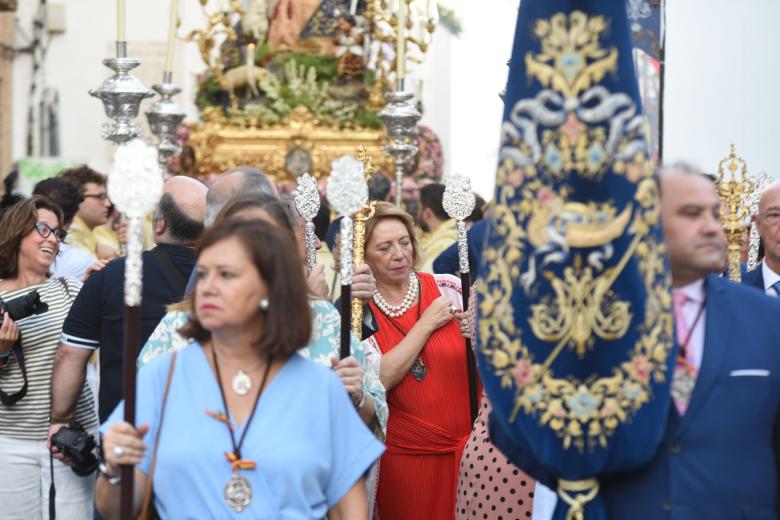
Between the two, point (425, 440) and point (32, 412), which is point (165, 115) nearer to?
point (32, 412)

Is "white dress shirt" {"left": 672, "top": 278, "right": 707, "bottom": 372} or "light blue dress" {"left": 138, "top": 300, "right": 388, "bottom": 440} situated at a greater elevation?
"white dress shirt" {"left": 672, "top": 278, "right": 707, "bottom": 372}

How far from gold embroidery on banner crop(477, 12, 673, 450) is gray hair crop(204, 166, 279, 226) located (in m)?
1.48

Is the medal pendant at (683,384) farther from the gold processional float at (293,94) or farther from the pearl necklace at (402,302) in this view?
the gold processional float at (293,94)

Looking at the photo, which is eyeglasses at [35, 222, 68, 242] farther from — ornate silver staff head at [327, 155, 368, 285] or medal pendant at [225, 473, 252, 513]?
medal pendant at [225, 473, 252, 513]

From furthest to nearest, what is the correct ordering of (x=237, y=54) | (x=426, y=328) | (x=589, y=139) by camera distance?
(x=237, y=54) → (x=426, y=328) → (x=589, y=139)

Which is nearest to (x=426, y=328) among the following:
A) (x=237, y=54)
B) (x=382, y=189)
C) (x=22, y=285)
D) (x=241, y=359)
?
(x=22, y=285)

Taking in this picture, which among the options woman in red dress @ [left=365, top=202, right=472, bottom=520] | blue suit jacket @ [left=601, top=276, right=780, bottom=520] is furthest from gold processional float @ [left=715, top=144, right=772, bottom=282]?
blue suit jacket @ [left=601, top=276, right=780, bottom=520]

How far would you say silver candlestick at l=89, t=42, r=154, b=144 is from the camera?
20.6 ft

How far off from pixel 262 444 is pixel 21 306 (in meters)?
2.25

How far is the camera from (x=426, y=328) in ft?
18.8

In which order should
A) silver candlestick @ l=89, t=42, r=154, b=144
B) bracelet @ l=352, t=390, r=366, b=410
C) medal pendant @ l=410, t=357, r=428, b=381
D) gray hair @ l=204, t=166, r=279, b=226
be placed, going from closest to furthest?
bracelet @ l=352, t=390, r=366, b=410 → gray hair @ l=204, t=166, r=279, b=226 → medal pendant @ l=410, t=357, r=428, b=381 → silver candlestick @ l=89, t=42, r=154, b=144

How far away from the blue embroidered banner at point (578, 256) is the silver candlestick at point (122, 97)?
121 inches

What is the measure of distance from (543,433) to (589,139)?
2.47ft

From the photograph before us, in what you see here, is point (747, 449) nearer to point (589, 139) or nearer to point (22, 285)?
point (589, 139)
